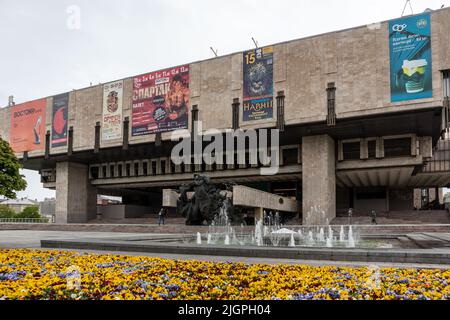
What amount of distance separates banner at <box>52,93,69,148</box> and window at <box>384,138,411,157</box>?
34180mm

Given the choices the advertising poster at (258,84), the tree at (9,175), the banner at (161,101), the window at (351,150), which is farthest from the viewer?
the banner at (161,101)

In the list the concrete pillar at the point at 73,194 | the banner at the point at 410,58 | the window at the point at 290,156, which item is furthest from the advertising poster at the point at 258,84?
the concrete pillar at the point at 73,194

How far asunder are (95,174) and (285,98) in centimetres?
2898

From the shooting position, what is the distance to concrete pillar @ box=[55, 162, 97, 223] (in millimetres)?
49188

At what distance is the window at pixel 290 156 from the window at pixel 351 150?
456 cm

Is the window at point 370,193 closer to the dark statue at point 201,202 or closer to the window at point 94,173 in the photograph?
the dark statue at point 201,202

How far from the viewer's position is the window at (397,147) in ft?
114

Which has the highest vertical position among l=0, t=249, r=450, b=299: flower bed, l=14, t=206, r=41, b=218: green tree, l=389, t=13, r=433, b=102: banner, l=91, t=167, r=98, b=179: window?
l=389, t=13, r=433, b=102: banner

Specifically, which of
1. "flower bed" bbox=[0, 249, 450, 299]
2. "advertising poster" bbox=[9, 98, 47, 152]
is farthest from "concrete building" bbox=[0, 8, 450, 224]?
"flower bed" bbox=[0, 249, 450, 299]

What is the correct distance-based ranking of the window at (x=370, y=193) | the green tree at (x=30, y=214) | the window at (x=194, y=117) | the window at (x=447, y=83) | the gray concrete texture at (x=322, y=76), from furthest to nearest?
the green tree at (x=30, y=214), the window at (x=370, y=193), the window at (x=194, y=117), the gray concrete texture at (x=322, y=76), the window at (x=447, y=83)

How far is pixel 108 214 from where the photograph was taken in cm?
5900

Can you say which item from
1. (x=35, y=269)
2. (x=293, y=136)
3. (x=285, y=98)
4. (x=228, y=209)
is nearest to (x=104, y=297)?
(x=35, y=269)

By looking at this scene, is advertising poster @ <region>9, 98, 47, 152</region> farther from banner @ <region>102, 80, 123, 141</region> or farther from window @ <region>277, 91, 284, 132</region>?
window @ <region>277, 91, 284, 132</region>

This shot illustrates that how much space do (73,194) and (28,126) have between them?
389 inches
